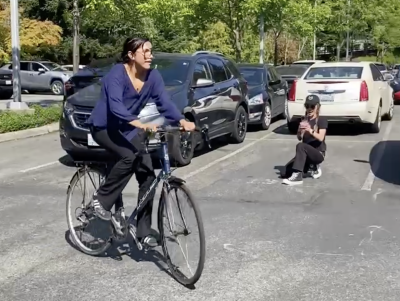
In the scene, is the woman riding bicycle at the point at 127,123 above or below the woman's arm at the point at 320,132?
above

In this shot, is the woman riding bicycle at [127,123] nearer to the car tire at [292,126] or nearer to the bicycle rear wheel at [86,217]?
the bicycle rear wheel at [86,217]

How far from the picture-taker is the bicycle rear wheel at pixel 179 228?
4.19m

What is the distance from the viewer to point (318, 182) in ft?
26.2

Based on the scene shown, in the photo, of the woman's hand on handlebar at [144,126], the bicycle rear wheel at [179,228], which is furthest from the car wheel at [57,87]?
the woman's hand on handlebar at [144,126]

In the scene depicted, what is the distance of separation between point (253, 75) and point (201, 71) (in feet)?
15.2

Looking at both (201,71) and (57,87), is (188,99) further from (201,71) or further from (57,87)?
(57,87)

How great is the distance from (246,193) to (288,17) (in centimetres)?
2174

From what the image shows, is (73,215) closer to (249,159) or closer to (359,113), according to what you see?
(249,159)

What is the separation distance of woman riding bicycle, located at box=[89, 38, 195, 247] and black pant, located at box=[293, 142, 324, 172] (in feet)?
11.7

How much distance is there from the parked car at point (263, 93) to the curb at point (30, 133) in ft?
14.5

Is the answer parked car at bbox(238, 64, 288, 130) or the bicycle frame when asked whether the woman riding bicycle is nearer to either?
the bicycle frame

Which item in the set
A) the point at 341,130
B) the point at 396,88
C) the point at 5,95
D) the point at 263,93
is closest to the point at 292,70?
the point at 396,88

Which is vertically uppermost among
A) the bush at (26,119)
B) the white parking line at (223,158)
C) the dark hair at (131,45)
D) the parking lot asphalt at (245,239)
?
the dark hair at (131,45)

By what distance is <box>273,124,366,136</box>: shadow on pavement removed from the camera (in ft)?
42.8
